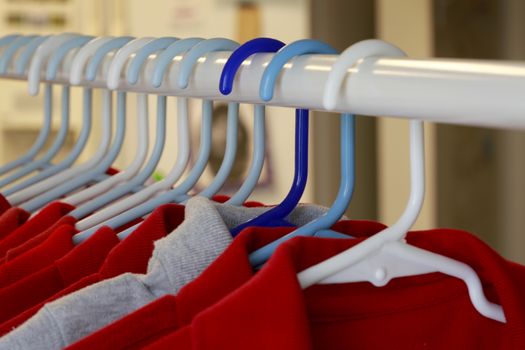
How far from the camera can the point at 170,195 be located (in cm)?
80

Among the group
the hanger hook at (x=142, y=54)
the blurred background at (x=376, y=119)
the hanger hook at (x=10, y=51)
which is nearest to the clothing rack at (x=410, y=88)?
the hanger hook at (x=142, y=54)

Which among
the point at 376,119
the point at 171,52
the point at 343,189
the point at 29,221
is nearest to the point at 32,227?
the point at 29,221

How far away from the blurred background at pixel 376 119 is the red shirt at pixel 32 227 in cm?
174

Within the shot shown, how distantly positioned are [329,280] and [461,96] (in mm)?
168

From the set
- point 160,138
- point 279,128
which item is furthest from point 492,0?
point 160,138

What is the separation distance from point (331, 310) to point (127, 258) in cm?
15

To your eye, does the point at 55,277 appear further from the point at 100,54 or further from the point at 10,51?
the point at 10,51

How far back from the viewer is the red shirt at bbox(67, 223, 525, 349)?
497mm

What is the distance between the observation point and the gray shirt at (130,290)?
552 millimetres

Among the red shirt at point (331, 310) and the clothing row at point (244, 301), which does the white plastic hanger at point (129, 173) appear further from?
the red shirt at point (331, 310)

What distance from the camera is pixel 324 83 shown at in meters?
0.53

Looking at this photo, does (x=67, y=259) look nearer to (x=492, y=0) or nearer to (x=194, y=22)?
(x=492, y=0)

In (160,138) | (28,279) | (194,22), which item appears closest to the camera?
(28,279)

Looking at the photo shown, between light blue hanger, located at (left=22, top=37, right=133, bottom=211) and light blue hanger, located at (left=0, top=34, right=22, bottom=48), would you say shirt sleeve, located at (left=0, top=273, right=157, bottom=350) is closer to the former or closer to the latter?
light blue hanger, located at (left=22, top=37, right=133, bottom=211)
